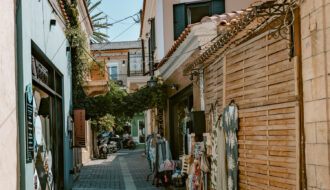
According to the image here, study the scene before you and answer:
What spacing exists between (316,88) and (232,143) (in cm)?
270

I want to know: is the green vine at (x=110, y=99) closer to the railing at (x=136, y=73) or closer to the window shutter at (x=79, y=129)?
the window shutter at (x=79, y=129)

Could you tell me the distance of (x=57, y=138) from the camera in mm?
10531

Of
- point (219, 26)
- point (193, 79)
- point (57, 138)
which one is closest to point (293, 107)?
point (219, 26)

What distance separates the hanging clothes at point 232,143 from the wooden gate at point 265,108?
0.09 m

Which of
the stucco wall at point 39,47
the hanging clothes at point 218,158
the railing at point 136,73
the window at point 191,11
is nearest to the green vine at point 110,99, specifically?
the stucco wall at point 39,47

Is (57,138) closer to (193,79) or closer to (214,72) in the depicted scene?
(193,79)

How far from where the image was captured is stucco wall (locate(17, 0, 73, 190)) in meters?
5.86

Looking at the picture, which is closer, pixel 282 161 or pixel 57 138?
pixel 282 161

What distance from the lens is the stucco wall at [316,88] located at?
14.0ft

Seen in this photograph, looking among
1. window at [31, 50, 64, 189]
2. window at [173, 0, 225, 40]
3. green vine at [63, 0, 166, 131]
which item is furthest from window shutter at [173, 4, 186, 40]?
window at [31, 50, 64, 189]

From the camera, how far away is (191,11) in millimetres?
15016
